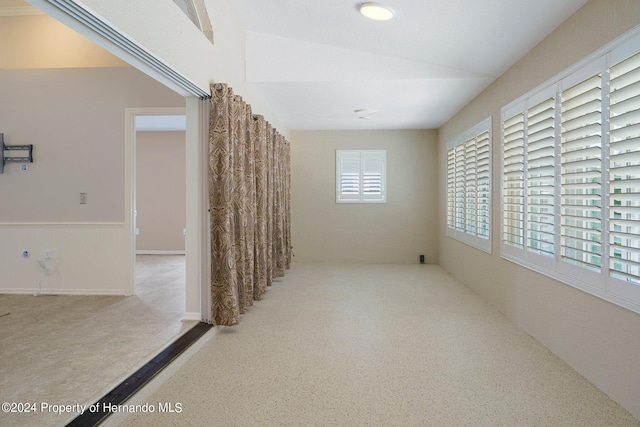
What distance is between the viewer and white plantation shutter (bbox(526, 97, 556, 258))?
2.88 m

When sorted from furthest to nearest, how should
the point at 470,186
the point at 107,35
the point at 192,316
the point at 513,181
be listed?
the point at 470,186 < the point at 513,181 < the point at 192,316 < the point at 107,35

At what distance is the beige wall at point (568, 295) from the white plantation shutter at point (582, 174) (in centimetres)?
23

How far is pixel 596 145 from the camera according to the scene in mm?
→ 2346

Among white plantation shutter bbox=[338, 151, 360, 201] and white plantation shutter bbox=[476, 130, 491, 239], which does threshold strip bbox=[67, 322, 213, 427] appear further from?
white plantation shutter bbox=[338, 151, 360, 201]

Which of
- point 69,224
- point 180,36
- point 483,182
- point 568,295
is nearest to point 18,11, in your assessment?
point 69,224

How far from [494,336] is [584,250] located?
110 cm

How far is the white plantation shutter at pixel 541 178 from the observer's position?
113 inches

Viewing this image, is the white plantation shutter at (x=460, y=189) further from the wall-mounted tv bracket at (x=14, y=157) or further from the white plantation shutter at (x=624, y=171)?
the wall-mounted tv bracket at (x=14, y=157)

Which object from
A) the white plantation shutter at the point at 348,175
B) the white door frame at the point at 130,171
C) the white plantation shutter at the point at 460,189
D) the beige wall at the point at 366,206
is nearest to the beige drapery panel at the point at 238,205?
the white door frame at the point at 130,171

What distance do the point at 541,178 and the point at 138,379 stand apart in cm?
312

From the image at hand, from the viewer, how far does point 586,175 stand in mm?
2451

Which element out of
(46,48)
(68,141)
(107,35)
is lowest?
(68,141)

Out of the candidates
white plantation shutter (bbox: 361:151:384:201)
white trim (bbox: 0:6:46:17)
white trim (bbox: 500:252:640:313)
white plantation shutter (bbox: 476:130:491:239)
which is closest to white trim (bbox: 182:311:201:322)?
white trim (bbox: 500:252:640:313)

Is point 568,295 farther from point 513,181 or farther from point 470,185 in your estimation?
point 470,185
